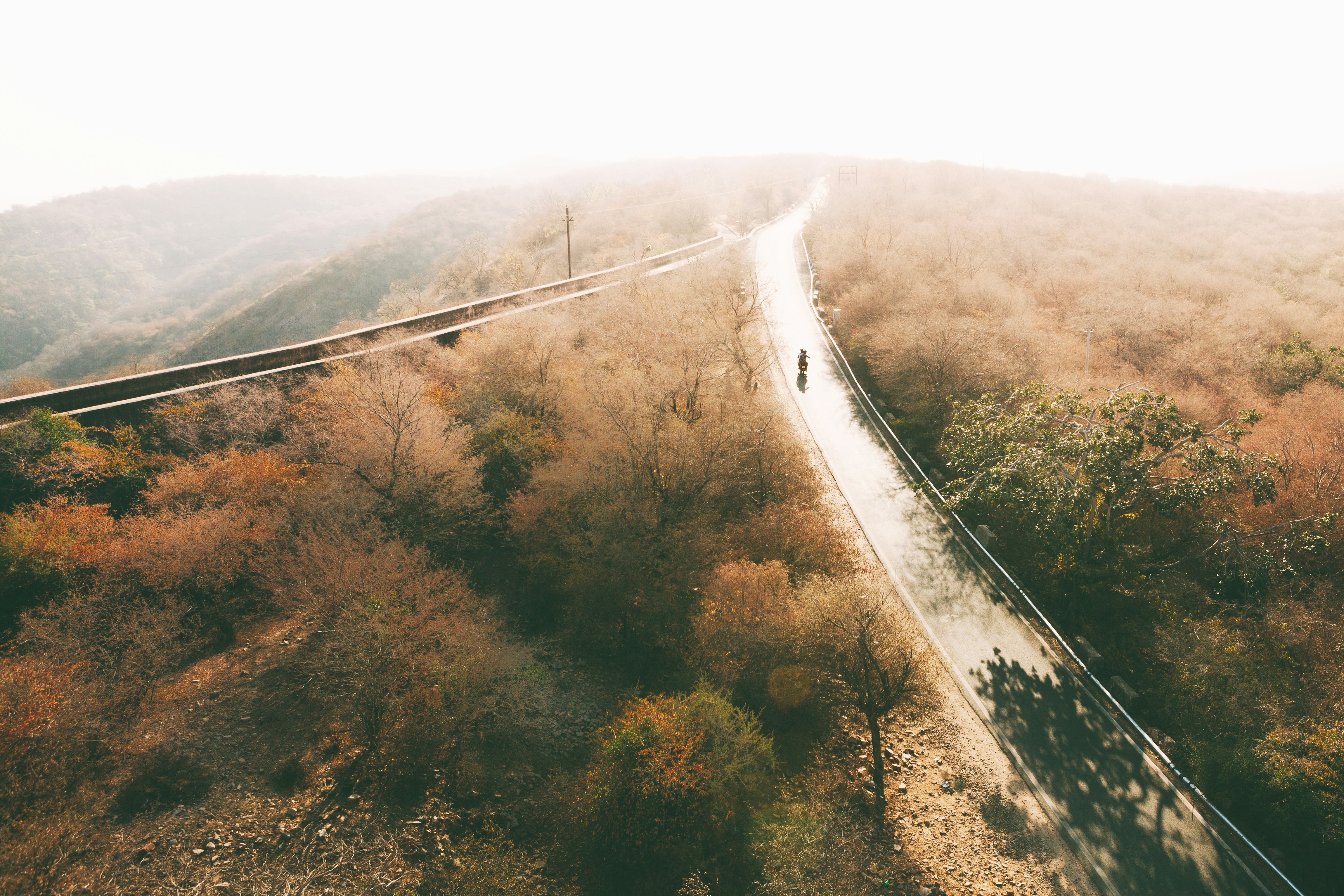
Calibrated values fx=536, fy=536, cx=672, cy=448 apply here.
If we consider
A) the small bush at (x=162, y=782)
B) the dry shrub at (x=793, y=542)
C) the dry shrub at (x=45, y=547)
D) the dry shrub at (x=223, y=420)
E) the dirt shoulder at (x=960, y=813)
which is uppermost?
the dry shrub at (x=223, y=420)

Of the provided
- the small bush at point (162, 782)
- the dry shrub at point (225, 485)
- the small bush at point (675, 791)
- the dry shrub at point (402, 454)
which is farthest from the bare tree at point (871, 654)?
the dry shrub at point (225, 485)

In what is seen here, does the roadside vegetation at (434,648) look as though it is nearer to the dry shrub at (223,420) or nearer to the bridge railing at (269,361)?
the dry shrub at (223,420)

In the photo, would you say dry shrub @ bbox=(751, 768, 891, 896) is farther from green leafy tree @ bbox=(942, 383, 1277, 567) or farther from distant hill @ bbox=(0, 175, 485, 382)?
distant hill @ bbox=(0, 175, 485, 382)

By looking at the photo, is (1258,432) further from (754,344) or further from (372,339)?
(372,339)

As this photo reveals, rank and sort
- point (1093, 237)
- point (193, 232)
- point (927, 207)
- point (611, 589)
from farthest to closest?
point (193, 232)
point (927, 207)
point (1093, 237)
point (611, 589)

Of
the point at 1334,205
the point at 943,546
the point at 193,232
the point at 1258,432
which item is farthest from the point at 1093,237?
the point at 193,232

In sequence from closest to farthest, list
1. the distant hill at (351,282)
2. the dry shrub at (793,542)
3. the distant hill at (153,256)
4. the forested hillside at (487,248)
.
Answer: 1. the dry shrub at (793,542)
2. the forested hillside at (487,248)
3. the distant hill at (351,282)
4. the distant hill at (153,256)

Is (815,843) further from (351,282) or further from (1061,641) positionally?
(351,282)
